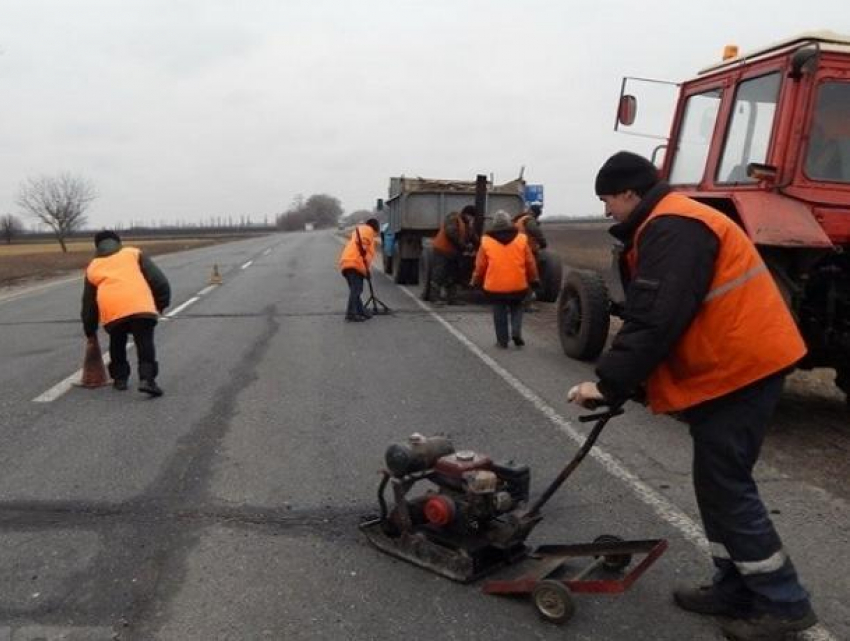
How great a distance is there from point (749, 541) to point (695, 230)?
124cm

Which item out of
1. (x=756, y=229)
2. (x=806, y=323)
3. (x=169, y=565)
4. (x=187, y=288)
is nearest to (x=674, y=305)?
(x=169, y=565)

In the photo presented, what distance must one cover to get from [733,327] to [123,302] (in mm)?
5927

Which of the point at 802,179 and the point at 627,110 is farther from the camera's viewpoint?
the point at 627,110

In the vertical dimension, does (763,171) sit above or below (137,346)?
above

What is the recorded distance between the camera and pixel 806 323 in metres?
6.05

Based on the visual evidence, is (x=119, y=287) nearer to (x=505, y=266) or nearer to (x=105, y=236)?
(x=105, y=236)

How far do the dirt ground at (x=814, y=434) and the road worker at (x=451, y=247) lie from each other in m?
7.01

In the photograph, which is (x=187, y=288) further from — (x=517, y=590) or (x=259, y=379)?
(x=517, y=590)

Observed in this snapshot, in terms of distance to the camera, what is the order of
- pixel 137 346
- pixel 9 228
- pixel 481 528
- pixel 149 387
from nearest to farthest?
pixel 481 528
pixel 149 387
pixel 137 346
pixel 9 228

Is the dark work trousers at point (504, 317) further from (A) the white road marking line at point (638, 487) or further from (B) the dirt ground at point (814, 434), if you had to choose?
(B) the dirt ground at point (814, 434)

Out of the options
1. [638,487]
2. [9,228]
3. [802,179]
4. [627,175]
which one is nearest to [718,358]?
[627,175]

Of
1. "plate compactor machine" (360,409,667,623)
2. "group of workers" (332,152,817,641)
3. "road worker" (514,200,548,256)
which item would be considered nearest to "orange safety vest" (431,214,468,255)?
"road worker" (514,200,548,256)

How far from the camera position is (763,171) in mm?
6102

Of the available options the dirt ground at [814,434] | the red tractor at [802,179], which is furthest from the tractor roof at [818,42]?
the dirt ground at [814,434]
